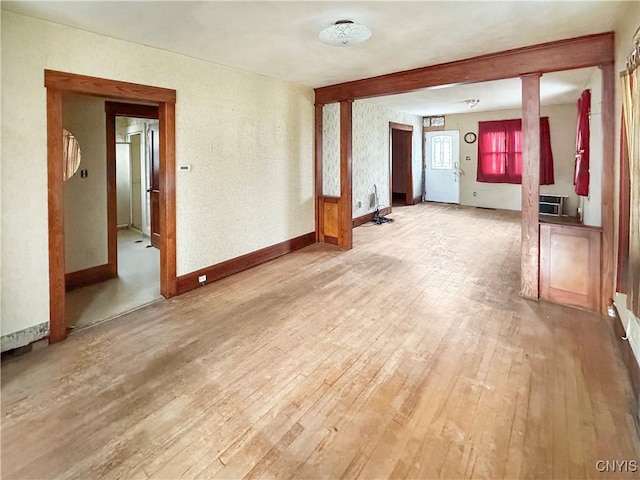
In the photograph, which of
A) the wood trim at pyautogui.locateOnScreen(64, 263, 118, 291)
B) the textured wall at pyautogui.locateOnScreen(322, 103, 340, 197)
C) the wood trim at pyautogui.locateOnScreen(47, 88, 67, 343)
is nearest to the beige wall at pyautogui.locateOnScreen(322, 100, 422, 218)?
the textured wall at pyautogui.locateOnScreen(322, 103, 340, 197)

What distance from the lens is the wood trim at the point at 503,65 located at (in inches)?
133

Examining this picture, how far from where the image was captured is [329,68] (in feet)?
15.1

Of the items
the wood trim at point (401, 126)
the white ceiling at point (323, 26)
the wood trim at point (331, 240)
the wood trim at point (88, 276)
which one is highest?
the wood trim at point (401, 126)

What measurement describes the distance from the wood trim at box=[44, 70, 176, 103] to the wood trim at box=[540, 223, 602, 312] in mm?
4065

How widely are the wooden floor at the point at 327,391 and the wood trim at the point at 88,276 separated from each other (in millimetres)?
1313

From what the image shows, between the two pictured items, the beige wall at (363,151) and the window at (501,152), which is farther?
the window at (501,152)

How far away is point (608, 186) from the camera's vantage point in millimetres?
3309

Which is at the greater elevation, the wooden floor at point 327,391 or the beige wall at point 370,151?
the beige wall at point 370,151

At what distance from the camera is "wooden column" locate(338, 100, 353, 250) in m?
5.63

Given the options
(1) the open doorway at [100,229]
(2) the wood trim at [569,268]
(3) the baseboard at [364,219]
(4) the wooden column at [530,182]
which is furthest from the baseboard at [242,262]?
(2) the wood trim at [569,268]

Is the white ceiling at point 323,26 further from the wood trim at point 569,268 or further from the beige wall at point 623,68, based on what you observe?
the wood trim at point 569,268

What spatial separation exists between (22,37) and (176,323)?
2.51 m

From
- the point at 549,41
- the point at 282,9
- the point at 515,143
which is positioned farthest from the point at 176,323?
the point at 515,143

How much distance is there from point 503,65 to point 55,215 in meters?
4.45
